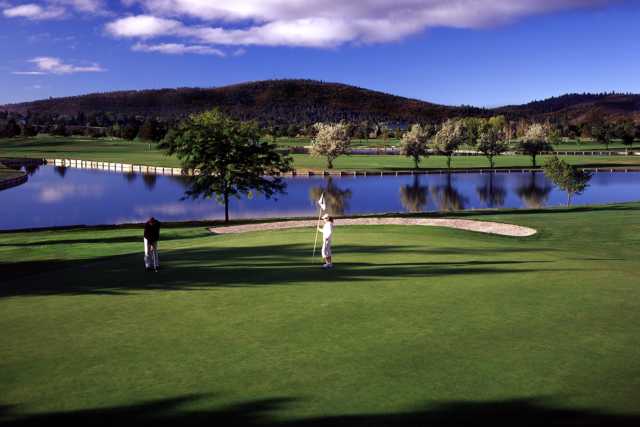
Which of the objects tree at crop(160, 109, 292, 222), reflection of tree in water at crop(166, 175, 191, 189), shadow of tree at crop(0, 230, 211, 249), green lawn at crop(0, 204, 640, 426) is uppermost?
tree at crop(160, 109, 292, 222)

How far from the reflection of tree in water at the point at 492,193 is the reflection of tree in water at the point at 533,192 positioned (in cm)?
282

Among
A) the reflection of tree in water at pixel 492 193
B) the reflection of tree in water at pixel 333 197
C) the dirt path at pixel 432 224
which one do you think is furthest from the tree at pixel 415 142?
the dirt path at pixel 432 224

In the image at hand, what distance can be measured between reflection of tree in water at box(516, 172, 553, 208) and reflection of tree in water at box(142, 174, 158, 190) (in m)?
59.6

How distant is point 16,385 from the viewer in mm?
9609

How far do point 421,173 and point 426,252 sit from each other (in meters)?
98.2

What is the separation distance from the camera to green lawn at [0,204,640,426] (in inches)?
338

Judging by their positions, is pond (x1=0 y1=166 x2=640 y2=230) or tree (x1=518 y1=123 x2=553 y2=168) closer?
pond (x1=0 y1=166 x2=640 y2=230)

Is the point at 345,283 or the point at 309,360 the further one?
the point at 345,283

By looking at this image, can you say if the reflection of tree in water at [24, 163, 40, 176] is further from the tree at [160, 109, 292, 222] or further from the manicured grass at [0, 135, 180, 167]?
the tree at [160, 109, 292, 222]

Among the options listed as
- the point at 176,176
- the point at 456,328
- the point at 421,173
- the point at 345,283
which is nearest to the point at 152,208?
the point at 176,176

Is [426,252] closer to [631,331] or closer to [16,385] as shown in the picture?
[631,331]

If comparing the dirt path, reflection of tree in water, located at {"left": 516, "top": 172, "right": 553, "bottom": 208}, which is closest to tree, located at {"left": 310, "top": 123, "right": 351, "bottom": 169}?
reflection of tree in water, located at {"left": 516, "top": 172, "right": 553, "bottom": 208}

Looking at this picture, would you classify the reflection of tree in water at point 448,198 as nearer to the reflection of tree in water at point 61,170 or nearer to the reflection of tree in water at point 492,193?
the reflection of tree in water at point 492,193

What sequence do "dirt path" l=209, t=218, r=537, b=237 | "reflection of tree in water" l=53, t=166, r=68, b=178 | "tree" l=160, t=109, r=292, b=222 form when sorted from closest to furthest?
"dirt path" l=209, t=218, r=537, b=237 → "tree" l=160, t=109, r=292, b=222 → "reflection of tree in water" l=53, t=166, r=68, b=178
